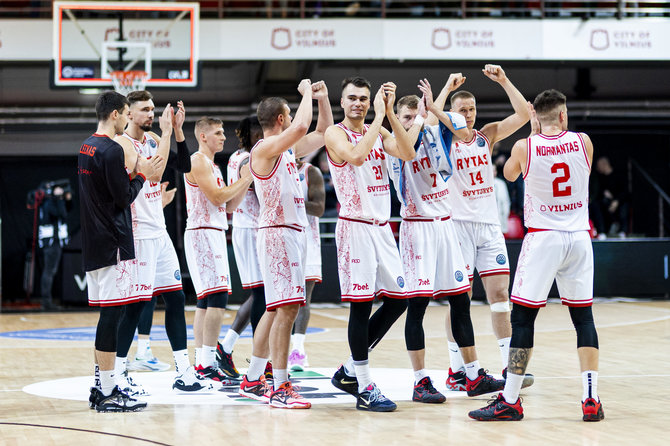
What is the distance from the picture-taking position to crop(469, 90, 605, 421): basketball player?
5.68m

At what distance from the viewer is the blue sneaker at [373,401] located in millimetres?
6055

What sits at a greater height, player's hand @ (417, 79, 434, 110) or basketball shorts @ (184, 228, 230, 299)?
player's hand @ (417, 79, 434, 110)

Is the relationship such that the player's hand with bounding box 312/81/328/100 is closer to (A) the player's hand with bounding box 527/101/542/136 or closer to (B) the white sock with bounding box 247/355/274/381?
(A) the player's hand with bounding box 527/101/542/136

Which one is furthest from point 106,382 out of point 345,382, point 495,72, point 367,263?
point 495,72

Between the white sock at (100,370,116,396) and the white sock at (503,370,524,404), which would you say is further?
the white sock at (100,370,116,396)

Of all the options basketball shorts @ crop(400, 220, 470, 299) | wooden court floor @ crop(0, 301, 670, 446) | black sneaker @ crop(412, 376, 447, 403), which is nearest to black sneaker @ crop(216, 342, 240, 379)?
wooden court floor @ crop(0, 301, 670, 446)

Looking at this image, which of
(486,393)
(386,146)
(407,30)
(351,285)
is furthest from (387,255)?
(407,30)

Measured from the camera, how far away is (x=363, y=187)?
246 inches

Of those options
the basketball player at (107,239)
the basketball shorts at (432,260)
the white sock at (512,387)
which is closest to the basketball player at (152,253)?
the basketball player at (107,239)

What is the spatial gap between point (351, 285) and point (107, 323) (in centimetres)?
175

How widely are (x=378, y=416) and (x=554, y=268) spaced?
5.12 ft

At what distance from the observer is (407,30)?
52.6 feet

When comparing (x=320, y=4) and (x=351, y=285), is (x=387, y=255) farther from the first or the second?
(x=320, y=4)

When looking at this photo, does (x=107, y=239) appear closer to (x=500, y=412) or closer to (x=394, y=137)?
(x=394, y=137)
